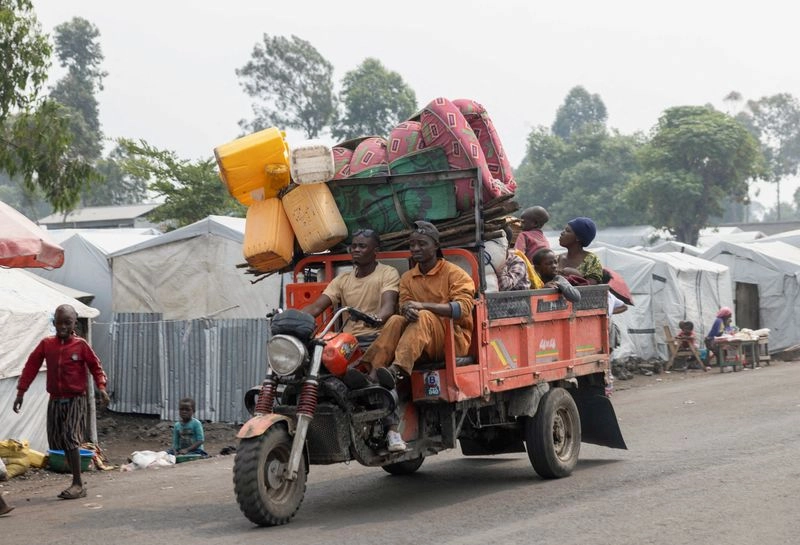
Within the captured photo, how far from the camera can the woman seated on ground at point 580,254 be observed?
34.3ft

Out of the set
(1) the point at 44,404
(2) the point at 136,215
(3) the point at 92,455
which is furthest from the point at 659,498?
(2) the point at 136,215

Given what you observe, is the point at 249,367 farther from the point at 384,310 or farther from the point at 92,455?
the point at 384,310

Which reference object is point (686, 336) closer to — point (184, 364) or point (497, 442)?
point (184, 364)

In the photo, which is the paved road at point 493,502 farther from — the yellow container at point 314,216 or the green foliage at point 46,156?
the green foliage at point 46,156

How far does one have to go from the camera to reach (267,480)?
723 centimetres

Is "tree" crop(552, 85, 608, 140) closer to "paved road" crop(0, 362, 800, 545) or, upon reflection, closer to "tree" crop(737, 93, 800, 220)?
"tree" crop(737, 93, 800, 220)

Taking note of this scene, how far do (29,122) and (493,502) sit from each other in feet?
25.8

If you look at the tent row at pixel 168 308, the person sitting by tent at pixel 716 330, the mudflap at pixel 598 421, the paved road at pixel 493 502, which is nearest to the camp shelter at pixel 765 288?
the person sitting by tent at pixel 716 330

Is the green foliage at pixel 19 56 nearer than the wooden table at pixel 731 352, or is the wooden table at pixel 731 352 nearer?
the green foliage at pixel 19 56

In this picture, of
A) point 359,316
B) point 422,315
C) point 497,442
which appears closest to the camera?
point 422,315

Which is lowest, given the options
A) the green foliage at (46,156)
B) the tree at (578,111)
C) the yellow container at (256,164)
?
the yellow container at (256,164)

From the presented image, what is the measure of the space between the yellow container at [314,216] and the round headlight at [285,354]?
137 centimetres

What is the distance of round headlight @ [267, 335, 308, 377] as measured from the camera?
7254 mm

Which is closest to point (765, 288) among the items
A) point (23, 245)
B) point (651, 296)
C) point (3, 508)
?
point (651, 296)
